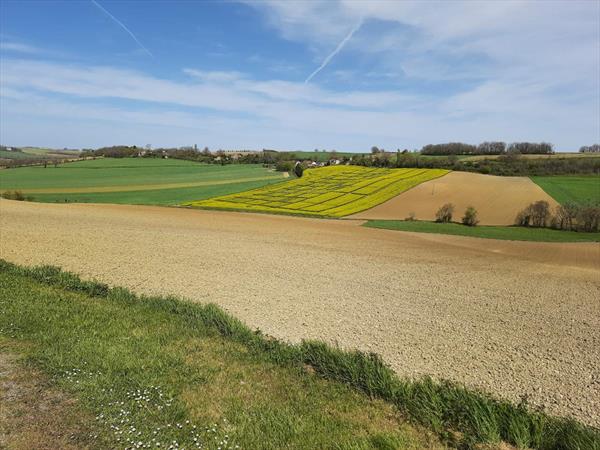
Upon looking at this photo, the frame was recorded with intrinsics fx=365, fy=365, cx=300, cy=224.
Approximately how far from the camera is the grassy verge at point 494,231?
129 ft

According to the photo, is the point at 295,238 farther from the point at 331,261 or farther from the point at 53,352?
the point at 53,352

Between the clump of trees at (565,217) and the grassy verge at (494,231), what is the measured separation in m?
1.52

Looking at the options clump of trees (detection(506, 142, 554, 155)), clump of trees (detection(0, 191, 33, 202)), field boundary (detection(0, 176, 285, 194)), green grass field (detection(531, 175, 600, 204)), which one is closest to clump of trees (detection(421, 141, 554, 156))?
clump of trees (detection(506, 142, 554, 155))

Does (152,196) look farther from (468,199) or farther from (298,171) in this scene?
(468,199)

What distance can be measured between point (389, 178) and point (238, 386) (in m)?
82.1

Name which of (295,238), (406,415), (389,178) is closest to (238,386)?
(406,415)

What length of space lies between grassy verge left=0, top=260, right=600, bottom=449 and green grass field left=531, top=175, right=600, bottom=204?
5908 cm

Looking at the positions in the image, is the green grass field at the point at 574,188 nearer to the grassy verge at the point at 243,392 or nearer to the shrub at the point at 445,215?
the shrub at the point at 445,215

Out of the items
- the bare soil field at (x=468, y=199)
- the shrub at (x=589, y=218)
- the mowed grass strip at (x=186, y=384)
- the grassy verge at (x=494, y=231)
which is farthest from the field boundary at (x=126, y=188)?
the mowed grass strip at (x=186, y=384)

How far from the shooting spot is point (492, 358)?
11.3 m

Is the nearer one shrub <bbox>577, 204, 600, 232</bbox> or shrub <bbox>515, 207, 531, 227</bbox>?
shrub <bbox>577, 204, 600, 232</bbox>

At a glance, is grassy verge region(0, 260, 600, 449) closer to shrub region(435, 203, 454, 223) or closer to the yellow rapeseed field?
shrub region(435, 203, 454, 223)

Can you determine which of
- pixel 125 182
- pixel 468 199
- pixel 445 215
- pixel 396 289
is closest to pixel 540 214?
pixel 445 215

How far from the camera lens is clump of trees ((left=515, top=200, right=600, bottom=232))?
138 ft
